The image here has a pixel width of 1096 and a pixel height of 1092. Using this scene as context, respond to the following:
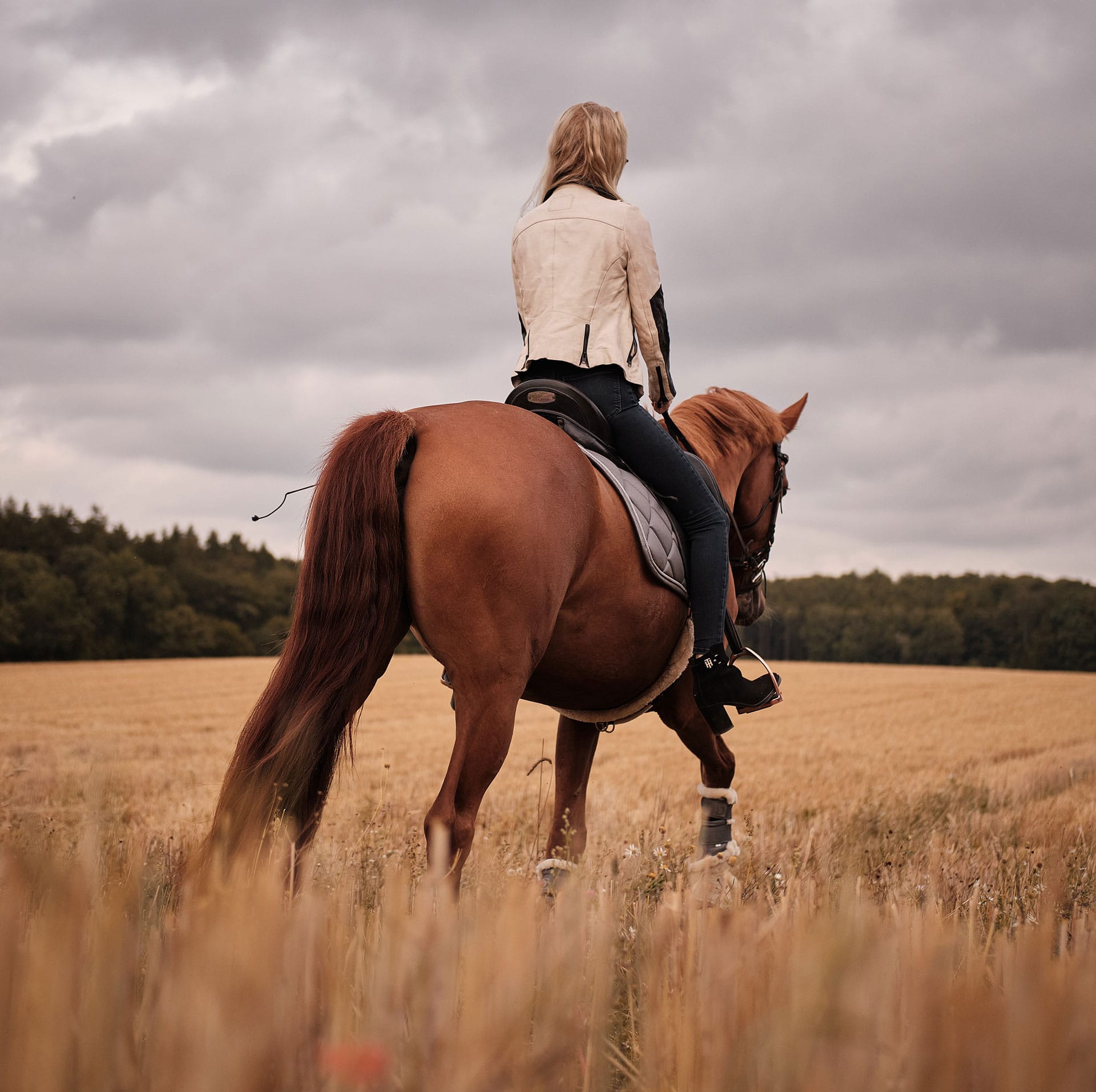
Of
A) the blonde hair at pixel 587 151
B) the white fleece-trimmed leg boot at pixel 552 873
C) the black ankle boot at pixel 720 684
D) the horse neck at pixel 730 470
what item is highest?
the blonde hair at pixel 587 151

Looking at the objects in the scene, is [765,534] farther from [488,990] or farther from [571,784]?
[488,990]

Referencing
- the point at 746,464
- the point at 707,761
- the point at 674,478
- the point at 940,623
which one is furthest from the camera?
the point at 940,623

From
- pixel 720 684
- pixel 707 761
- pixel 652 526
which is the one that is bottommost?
pixel 707 761

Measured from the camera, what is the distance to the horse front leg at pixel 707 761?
15.0ft

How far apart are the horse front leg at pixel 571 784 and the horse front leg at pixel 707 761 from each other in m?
0.43

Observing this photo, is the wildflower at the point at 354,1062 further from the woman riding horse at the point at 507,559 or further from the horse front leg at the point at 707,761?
the horse front leg at the point at 707,761

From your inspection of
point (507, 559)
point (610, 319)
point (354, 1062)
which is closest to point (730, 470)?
point (610, 319)

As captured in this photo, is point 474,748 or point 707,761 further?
point 707,761

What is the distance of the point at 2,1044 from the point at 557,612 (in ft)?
8.07

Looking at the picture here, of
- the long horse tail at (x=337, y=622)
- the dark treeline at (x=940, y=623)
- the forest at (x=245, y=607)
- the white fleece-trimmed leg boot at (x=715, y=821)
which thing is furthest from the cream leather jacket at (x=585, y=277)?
the dark treeline at (x=940, y=623)

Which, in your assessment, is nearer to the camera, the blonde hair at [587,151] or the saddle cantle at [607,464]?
the saddle cantle at [607,464]

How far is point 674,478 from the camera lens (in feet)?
14.0

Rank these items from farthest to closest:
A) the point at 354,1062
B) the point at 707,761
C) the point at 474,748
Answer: the point at 707,761 → the point at 474,748 → the point at 354,1062

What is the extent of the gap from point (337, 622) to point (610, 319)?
188 cm
